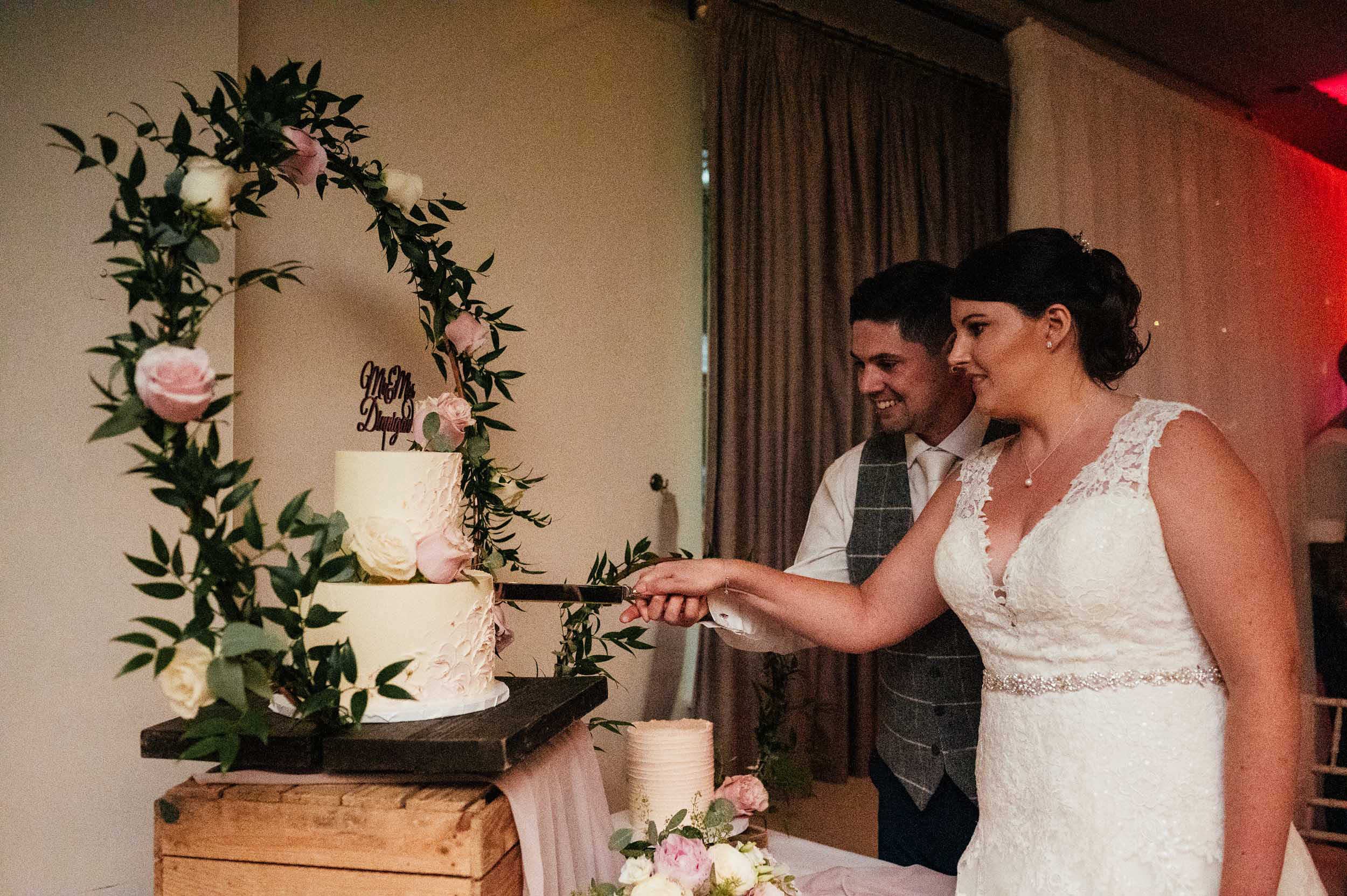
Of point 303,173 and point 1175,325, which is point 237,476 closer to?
point 303,173

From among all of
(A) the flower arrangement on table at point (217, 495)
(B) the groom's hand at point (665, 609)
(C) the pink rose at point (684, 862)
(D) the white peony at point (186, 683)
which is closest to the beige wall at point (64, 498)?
(A) the flower arrangement on table at point (217, 495)

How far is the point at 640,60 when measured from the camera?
308 centimetres

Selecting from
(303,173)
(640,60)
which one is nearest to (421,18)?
(640,60)

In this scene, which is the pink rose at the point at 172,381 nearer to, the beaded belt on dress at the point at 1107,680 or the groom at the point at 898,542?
the groom at the point at 898,542

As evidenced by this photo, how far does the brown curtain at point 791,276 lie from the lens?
123 inches

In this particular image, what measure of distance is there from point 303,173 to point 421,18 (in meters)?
1.06

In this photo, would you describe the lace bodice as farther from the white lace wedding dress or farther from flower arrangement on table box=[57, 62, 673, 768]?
flower arrangement on table box=[57, 62, 673, 768]

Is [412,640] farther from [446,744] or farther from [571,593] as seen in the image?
[571,593]

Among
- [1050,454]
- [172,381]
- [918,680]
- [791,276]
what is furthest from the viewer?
[791,276]

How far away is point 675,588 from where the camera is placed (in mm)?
1888

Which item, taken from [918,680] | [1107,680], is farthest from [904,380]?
[1107,680]

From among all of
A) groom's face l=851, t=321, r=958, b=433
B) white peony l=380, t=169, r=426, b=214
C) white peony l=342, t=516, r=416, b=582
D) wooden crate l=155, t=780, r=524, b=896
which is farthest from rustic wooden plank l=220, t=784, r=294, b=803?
groom's face l=851, t=321, r=958, b=433

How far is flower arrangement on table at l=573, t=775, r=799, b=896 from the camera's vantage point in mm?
1303

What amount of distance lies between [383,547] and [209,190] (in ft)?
1.62
